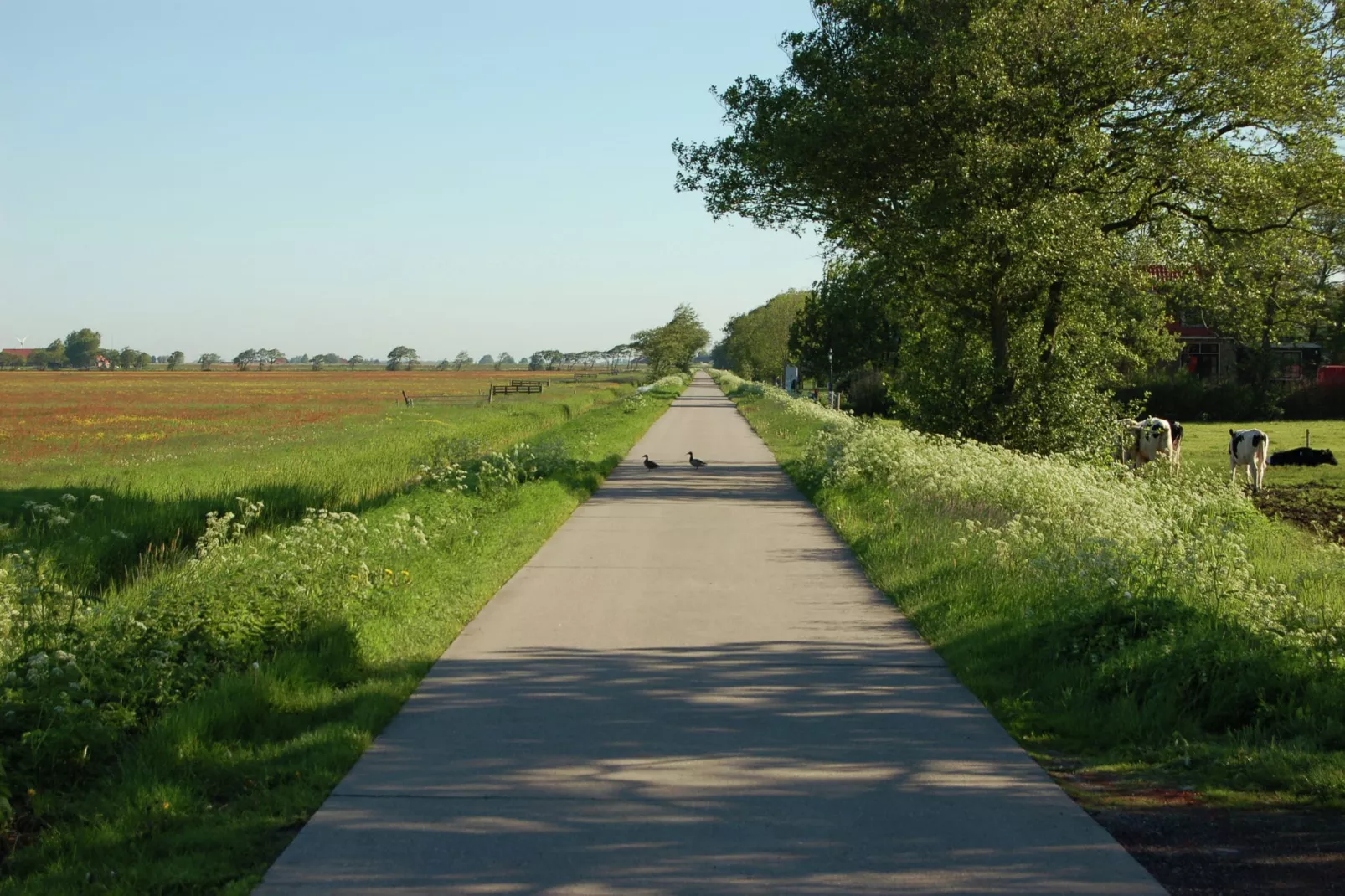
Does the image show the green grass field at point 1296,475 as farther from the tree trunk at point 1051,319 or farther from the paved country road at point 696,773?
the paved country road at point 696,773

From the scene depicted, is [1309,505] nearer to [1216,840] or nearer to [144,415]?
[1216,840]

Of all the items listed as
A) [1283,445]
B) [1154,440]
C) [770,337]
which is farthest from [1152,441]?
[770,337]

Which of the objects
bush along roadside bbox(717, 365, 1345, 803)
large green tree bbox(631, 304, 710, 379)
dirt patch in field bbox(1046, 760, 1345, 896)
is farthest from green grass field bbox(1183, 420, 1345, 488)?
large green tree bbox(631, 304, 710, 379)

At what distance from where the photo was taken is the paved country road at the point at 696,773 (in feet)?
15.3

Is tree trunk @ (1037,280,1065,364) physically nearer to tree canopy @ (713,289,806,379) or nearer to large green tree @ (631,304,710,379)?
tree canopy @ (713,289,806,379)

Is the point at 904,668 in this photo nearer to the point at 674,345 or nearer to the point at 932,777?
the point at 932,777

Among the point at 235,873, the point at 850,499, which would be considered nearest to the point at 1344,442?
the point at 850,499

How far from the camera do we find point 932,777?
227 inches

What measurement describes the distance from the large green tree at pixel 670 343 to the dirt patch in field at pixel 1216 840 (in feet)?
388

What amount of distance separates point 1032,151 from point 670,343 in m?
114

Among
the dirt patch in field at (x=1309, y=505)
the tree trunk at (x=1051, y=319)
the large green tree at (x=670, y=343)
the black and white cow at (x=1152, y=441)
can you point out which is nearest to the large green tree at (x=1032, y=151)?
the tree trunk at (x=1051, y=319)

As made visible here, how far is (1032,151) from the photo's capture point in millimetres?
19578

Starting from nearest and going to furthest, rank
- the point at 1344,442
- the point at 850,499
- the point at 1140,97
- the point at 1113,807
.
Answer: the point at 1113,807 < the point at 850,499 < the point at 1140,97 < the point at 1344,442

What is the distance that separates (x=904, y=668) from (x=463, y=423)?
39.6 m
